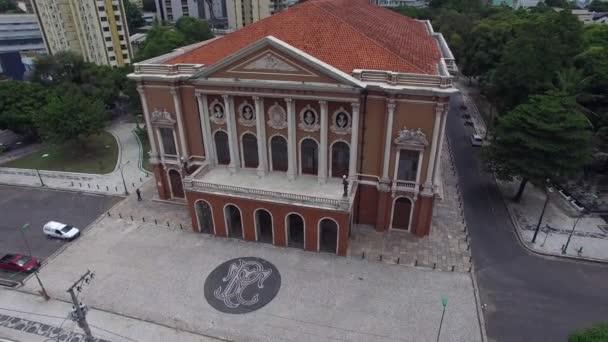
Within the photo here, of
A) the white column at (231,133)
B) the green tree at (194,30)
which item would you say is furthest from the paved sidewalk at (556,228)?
the green tree at (194,30)

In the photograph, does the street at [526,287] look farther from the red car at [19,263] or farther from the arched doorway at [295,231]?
the red car at [19,263]

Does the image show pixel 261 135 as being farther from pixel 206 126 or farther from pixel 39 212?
pixel 39 212

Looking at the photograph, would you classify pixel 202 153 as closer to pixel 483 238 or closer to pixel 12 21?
pixel 483 238

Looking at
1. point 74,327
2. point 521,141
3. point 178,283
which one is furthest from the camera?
point 521,141

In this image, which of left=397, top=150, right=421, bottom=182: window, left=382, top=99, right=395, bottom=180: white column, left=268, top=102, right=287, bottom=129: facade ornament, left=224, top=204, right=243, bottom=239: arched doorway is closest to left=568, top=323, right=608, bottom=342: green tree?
left=397, top=150, right=421, bottom=182: window

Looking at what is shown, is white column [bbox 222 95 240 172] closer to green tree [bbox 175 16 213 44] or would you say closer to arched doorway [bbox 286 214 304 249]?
arched doorway [bbox 286 214 304 249]

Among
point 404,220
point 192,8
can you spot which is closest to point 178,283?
point 404,220

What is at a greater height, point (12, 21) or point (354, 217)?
point (12, 21)
